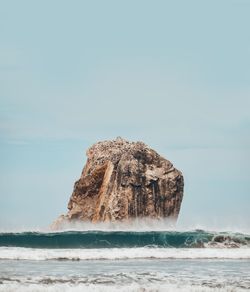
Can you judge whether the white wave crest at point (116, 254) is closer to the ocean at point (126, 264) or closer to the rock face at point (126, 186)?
the ocean at point (126, 264)

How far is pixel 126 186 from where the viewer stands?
144ft

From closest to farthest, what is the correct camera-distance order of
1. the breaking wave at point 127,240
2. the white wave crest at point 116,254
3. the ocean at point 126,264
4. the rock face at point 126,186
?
the ocean at point 126,264, the white wave crest at point 116,254, the breaking wave at point 127,240, the rock face at point 126,186

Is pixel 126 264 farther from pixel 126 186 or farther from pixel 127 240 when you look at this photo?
pixel 126 186

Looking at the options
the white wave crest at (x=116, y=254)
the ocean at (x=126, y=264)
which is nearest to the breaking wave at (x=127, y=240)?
the ocean at (x=126, y=264)

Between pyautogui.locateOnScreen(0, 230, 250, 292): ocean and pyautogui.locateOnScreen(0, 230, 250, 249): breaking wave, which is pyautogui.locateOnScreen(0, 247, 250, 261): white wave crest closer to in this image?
pyautogui.locateOnScreen(0, 230, 250, 292): ocean

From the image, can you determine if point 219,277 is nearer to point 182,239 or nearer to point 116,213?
point 182,239

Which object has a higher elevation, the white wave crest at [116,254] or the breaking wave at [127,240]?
the breaking wave at [127,240]

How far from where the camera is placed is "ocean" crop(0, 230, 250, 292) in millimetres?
15320

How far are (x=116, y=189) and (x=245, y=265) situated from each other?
916 inches

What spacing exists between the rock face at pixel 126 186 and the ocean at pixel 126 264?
37.1 ft

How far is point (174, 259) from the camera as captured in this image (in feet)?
79.0

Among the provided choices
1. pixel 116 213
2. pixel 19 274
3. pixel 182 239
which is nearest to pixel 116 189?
pixel 116 213

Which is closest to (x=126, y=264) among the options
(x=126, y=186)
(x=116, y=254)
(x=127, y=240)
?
(x=116, y=254)

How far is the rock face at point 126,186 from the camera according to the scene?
4372 cm
